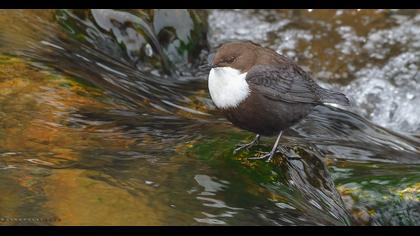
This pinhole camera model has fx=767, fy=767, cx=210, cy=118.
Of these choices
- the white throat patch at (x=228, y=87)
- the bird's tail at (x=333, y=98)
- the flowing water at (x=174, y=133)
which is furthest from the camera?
the bird's tail at (x=333, y=98)

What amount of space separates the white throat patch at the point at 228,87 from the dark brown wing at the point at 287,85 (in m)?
0.07

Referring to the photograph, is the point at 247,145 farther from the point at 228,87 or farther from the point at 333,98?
the point at 333,98

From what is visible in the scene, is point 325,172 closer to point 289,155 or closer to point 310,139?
point 289,155

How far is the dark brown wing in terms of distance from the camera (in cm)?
459

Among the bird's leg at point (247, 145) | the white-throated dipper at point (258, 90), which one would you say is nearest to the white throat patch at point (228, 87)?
the white-throated dipper at point (258, 90)

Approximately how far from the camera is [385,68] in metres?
7.96

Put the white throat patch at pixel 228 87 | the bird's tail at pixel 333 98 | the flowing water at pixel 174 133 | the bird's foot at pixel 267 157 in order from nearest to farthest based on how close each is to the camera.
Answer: the flowing water at pixel 174 133, the white throat patch at pixel 228 87, the bird's foot at pixel 267 157, the bird's tail at pixel 333 98

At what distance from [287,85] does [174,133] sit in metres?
0.83

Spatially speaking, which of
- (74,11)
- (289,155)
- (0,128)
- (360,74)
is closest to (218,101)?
(289,155)

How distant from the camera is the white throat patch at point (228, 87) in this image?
4.43 m

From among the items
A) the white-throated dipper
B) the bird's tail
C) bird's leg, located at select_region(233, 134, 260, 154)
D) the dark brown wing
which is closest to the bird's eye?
the white-throated dipper

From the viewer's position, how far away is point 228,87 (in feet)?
14.6

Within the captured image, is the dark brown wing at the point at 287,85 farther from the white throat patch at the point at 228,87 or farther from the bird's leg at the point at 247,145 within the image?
the bird's leg at the point at 247,145
